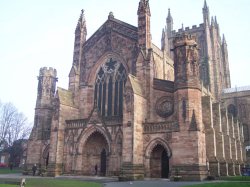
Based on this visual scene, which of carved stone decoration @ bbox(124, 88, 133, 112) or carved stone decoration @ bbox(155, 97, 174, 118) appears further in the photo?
carved stone decoration @ bbox(155, 97, 174, 118)

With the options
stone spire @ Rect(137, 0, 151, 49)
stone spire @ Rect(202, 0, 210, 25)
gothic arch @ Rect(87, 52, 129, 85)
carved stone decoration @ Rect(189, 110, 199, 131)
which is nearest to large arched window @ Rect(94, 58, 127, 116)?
gothic arch @ Rect(87, 52, 129, 85)

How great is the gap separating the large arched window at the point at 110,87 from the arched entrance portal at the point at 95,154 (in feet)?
9.92

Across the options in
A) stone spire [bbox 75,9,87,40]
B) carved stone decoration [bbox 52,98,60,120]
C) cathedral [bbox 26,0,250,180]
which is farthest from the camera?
stone spire [bbox 75,9,87,40]

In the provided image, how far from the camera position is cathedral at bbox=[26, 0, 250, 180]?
2681 centimetres

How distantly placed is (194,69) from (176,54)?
2446 millimetres

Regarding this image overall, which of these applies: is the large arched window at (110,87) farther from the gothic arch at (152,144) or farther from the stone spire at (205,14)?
the stone spire at (205,14)

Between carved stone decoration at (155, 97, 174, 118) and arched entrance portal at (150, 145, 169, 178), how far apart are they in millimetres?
3312

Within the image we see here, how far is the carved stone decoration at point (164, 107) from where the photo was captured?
29.5m

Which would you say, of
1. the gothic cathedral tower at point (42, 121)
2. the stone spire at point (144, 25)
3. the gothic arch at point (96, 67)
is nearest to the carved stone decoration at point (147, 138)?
the stone spire at point (144, 25)

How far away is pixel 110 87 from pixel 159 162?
10.8 metres

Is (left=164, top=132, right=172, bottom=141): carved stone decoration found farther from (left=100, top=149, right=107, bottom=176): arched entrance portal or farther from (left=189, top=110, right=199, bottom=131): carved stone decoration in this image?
(left=100, top=149, right=107, bottom=176): arched entrance portal

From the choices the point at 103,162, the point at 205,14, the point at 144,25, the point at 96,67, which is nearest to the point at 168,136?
the point at 103,162

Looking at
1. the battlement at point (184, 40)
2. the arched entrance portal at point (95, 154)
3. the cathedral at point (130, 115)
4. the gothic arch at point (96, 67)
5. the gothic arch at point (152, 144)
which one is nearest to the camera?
the cathedral at point (130, 115)

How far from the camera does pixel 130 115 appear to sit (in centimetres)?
2791
